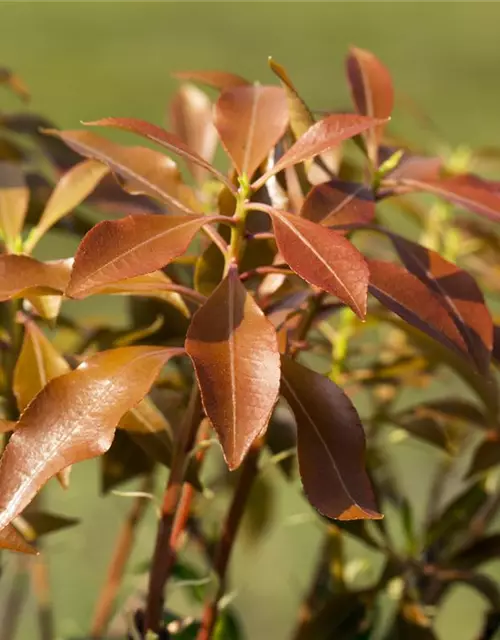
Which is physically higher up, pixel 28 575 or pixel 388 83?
pixel 388 83

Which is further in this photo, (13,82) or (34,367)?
(13,82)

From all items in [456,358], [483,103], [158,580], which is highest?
[456,358]

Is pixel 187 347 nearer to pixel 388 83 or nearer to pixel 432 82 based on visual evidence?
pixel 388 83

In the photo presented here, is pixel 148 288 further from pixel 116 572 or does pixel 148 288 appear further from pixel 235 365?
pixel 116 572

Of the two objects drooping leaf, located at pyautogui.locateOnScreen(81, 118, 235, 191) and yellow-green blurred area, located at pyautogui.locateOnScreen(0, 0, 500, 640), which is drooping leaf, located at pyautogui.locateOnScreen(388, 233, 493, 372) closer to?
drooping leaf, located at pyautogui.locateOnScreen(81, 118, 235, 191)

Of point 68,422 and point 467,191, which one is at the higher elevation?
point 467,191

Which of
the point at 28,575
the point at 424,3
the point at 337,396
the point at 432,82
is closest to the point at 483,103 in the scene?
the point at 432,82

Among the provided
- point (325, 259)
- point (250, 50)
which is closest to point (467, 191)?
point (325, 259)

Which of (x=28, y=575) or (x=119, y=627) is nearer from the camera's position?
(x=119, y=627)
